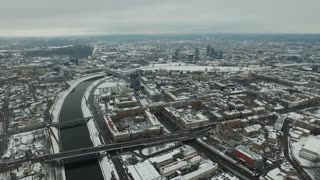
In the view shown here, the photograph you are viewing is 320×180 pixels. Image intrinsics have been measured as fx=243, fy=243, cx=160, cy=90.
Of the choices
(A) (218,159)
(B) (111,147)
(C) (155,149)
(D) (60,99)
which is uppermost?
(D) (60,99)

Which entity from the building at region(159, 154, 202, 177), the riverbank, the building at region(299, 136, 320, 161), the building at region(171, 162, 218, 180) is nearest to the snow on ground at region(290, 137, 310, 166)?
the building at region(299, 136, 320, 161)

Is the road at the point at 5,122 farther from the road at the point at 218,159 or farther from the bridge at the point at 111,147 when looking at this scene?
the road at the point at 218,159

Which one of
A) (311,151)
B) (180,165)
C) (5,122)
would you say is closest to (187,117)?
(180,165)

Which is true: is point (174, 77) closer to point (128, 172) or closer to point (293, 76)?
point (293, 76)

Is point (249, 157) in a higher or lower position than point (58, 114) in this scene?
higher

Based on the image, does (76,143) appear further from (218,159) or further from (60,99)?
(60,99)

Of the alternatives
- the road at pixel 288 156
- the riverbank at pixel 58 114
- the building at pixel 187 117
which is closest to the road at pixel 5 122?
the riverbank at pixel 58 114
